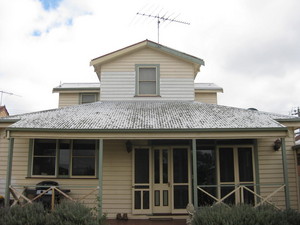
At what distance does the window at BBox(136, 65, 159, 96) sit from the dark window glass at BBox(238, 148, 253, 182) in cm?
448

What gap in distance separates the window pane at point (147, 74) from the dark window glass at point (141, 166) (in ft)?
12.3

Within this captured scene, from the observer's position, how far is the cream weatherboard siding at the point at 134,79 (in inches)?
533

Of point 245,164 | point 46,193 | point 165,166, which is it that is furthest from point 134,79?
point 46,193

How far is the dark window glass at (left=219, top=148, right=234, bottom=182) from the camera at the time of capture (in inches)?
436

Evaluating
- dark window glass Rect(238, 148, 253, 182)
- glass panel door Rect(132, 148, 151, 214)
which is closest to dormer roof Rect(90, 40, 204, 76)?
dark window glass Rect(238, 148, 253, 182)

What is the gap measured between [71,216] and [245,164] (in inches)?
256

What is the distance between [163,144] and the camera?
1116 centimetres

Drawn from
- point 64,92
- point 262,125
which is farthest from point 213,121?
point 64,92

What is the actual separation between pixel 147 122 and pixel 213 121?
2.13m

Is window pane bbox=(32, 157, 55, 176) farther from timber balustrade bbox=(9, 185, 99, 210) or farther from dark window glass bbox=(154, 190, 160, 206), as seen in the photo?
dark window glass bbox=(154, 190, 160, 206)

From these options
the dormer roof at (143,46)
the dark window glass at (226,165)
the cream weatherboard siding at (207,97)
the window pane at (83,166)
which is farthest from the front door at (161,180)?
the cream weatherboard siding at (207,97)

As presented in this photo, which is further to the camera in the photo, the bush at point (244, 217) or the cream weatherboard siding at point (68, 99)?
the cream weatherboard siding at point (68, 99)

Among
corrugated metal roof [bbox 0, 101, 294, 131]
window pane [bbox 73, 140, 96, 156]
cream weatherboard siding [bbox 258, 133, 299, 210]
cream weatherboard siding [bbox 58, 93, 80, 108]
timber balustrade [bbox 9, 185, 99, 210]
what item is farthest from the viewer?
cream weatherboard siding [bbox 58, 93, 80, 108]

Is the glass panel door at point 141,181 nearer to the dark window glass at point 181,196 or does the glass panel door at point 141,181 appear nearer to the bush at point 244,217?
the dark window glass at point 181,196
